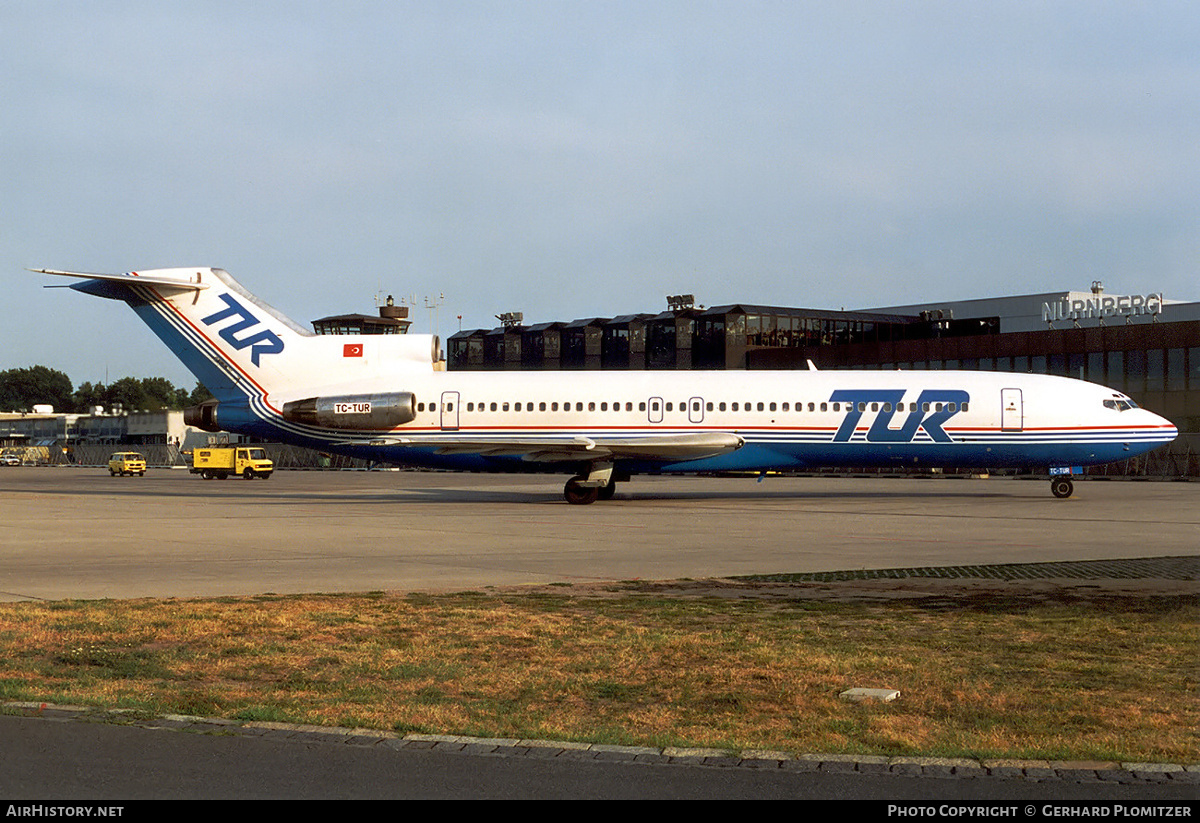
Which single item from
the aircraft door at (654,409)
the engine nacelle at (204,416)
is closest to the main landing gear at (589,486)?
the aircraft door at (654,409)

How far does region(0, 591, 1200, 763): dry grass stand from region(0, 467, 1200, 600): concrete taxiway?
3015 millimetres

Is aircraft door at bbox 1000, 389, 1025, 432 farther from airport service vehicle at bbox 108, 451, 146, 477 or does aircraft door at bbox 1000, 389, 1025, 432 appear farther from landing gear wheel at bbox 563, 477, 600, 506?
airport service vehicle at bbox 108, 451, 146, 477

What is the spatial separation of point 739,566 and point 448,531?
8.53m

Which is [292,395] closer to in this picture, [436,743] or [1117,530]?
[1117,530]

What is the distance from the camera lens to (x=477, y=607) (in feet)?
41.2

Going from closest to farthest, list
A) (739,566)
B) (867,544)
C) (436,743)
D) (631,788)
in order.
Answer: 1. (631,788)
2. (436,743)
3. (739,566)
4. (867,544)

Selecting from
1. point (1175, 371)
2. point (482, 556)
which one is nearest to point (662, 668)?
point (482, 556)

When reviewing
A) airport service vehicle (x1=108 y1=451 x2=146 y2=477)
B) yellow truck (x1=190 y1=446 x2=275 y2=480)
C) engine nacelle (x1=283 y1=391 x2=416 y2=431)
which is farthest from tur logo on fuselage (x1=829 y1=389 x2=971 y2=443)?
airport service vehicle (x1=108 y1=451 x2=146 y2=477)

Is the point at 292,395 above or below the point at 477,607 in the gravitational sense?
above

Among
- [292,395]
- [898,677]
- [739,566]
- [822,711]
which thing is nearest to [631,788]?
[822,711]

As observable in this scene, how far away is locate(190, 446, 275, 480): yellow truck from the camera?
225ft

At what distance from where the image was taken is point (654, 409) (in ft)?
115

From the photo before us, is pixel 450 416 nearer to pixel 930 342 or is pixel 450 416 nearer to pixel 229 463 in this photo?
pixel 229 463

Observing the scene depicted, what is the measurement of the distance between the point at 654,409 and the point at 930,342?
42.1m
